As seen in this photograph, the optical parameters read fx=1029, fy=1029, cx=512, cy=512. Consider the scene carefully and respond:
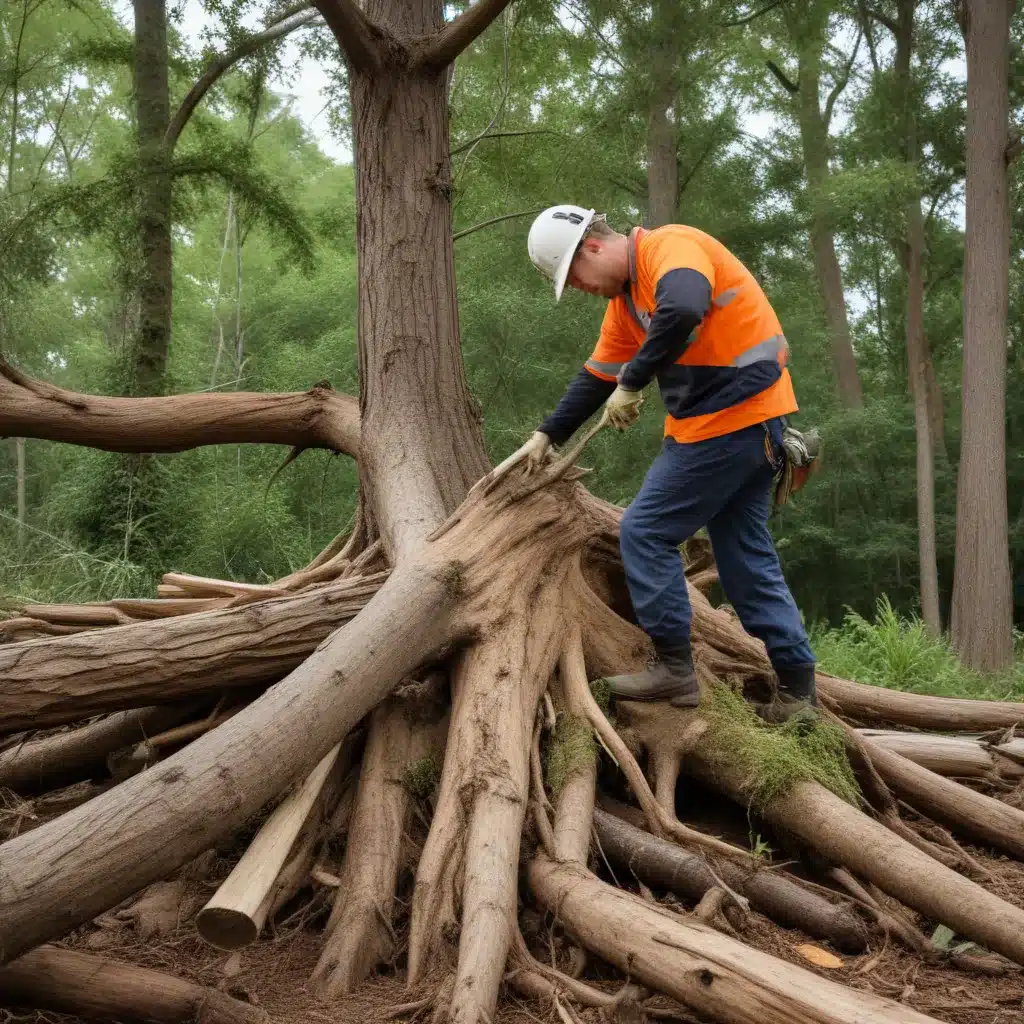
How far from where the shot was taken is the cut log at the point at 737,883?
120 inches

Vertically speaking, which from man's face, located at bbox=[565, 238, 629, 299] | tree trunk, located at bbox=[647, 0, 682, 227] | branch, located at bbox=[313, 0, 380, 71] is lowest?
man's face, located at bbox=[565, 238, 629, 299]

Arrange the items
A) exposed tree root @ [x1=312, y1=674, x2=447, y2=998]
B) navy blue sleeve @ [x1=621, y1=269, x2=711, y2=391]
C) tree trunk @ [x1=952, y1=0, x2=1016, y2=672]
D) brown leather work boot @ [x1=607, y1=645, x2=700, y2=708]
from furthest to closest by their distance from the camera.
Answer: tree trunk @ [x1=952, y1=0, x2=1016, y2=672], brown leather work boot @ [x1=607, y1=645, x2=700, y2=708], navy blue sleeve @ [x1=621, y1=269, x2=711, y2=391], exposed tree root @ [x1=312, y1=674, x2=447, y2=998]

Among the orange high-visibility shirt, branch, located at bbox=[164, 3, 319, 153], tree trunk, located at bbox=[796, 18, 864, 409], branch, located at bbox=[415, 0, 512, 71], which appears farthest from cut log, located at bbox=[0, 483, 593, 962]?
tree trunk, located at bbox=[796, 18, 864, 409]

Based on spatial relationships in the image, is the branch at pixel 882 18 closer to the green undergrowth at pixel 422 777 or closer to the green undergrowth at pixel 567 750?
the green undergrowth at pixel 567 750

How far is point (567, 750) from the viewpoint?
3549 millimetres

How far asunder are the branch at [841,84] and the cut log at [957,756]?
63.3 feet

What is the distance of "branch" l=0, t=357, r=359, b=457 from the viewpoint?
5.34 meters

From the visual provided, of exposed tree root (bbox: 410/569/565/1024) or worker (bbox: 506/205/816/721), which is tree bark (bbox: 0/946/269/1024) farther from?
worker (bbox: 506/205/816/721)

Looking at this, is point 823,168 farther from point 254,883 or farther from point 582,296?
point 254,883

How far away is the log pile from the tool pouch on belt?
2.52 ft

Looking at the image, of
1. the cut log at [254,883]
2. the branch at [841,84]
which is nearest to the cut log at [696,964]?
the cut log at [254,883]

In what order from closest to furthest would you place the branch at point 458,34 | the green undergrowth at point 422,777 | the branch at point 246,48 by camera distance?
the green undergrowth at point 422,777 < the branch at point 458,34 < the branch at point 246,48

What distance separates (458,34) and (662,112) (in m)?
13.8

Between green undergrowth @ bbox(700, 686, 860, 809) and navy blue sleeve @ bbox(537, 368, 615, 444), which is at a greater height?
navy blue sleeve @ bbox(537, 368, 615, 444)
